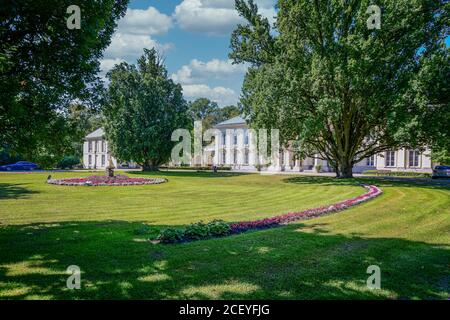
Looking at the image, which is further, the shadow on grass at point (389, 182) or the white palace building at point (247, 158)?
the white palace building at point (247, 158)

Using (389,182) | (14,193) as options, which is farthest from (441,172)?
(14,193)

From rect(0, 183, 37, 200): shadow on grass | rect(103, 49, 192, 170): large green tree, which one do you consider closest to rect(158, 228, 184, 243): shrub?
rect(0, 183, 37, 200): shadow on grass

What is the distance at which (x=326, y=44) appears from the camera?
2528 centimetres

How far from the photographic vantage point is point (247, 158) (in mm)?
59188

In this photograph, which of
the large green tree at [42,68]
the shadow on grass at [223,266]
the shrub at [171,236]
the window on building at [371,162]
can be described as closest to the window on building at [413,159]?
the window on building at [371,162]

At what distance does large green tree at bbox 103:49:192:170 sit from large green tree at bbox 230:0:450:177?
1634cm

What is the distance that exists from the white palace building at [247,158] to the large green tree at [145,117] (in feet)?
22.1

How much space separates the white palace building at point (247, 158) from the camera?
44.1m

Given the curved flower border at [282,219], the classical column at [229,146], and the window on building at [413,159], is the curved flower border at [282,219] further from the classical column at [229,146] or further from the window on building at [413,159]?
the classical column at [229,146]
